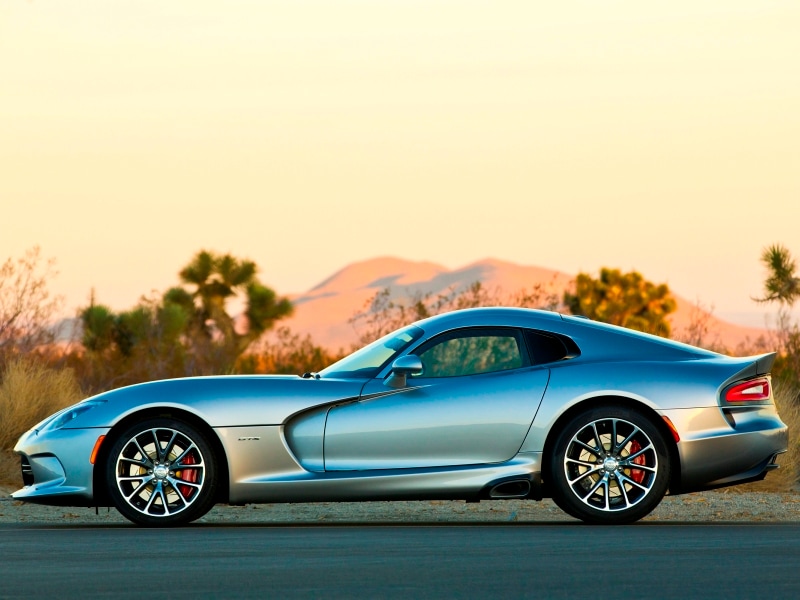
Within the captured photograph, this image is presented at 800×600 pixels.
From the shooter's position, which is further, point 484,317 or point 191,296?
point 191,296

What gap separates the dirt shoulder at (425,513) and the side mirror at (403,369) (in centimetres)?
164

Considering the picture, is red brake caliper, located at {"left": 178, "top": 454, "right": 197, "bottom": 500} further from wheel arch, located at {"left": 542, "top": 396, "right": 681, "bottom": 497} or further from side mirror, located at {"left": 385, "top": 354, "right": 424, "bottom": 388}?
wheel arch, located at {"left": 542, "top": 396, "right": 681, "bottom": 497}

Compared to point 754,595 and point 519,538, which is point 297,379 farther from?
point 754,595

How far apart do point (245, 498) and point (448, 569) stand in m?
2.91

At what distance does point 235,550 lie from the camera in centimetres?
909

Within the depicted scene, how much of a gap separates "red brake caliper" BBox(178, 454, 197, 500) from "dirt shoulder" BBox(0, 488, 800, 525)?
1106 mm

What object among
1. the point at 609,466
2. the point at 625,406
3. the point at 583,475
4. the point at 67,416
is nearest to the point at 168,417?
the point at 67,416

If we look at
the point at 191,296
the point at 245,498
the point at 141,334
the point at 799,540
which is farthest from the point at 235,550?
the point at 191,296

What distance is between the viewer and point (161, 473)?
10695mm

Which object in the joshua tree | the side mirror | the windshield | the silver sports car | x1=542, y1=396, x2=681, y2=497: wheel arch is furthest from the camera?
the joshua tree

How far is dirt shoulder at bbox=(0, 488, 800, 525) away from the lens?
40.8 ft

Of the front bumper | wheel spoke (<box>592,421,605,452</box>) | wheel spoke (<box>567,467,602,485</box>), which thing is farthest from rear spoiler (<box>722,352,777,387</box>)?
the front bumper

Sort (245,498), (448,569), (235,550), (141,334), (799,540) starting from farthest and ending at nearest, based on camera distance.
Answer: (141,334) → (245,498) → (799,540) → (235,550) → (448,569)

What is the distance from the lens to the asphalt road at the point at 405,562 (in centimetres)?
727
